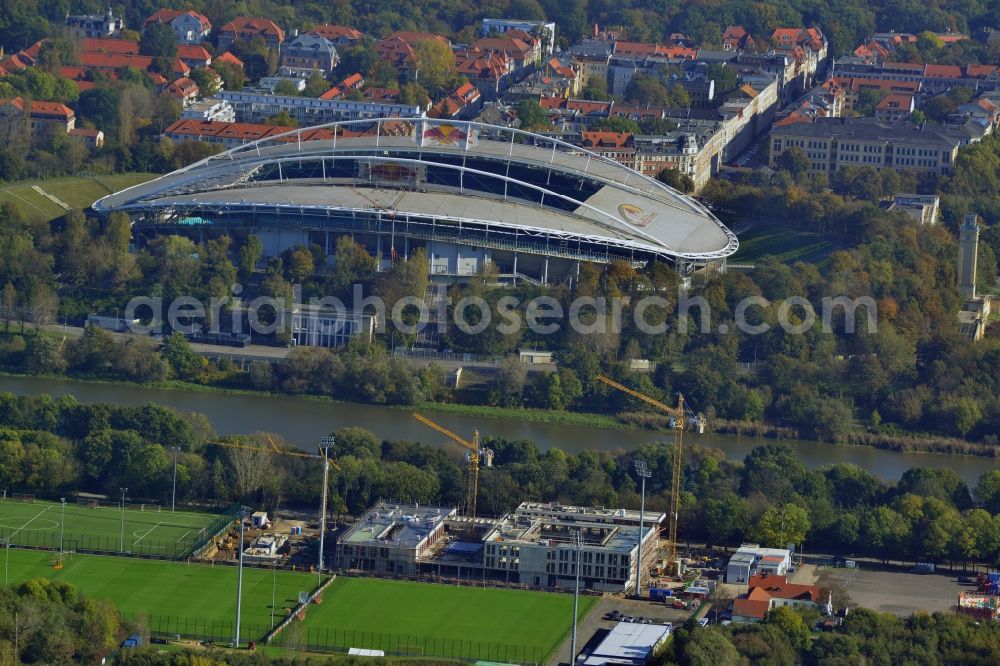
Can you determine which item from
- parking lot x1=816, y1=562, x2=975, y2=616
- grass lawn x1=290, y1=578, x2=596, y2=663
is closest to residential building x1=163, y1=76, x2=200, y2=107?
grass lawn x1=290, y1=578, x2=596, y2=663

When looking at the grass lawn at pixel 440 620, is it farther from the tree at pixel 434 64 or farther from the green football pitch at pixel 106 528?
the tree at pixel 434 64

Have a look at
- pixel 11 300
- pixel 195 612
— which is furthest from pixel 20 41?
pixel 195 612

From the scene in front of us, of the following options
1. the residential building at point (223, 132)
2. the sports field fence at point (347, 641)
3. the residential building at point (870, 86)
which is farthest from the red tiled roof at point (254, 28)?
the sports field fence at point (347, 641)

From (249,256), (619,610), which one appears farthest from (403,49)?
(619,610)

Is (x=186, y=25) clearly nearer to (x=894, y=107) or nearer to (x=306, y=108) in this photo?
(x=306, y=108)

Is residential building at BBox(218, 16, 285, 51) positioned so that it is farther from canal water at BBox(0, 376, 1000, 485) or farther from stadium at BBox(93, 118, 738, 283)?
canal water at BBox(0, 376, 1000, 485)

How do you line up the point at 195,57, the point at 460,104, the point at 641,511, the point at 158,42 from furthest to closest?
the point at 158,42 → the point at 195,57 → the point at 460,104 → the point at 641,511
